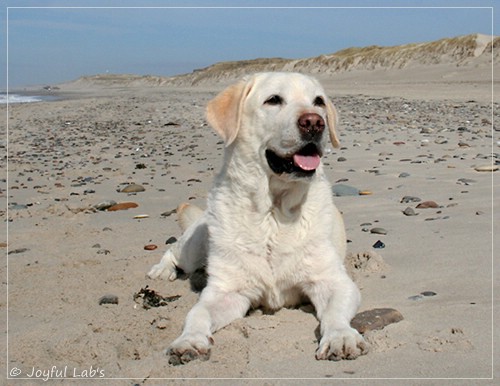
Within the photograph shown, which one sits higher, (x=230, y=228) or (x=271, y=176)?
(x=271, y=176)

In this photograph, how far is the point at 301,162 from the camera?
13.0 ft

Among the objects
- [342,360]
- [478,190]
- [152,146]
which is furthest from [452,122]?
[342,360]

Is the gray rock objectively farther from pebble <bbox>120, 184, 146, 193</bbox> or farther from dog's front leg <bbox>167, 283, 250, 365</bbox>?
pebble <bbox>120, 184, 146, 193</bbox>

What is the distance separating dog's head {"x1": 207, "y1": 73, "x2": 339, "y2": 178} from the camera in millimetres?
3912

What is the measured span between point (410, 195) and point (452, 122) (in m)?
7.56

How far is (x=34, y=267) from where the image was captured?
5.08 m

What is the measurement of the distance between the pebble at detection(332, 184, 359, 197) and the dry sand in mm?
185

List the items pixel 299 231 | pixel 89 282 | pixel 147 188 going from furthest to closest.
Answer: pixel 147 188 → pixel 89 282 → pixel 299 231

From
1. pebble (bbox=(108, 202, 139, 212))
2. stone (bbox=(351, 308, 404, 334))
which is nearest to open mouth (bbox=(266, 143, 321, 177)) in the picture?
stone (bbox=(351, 308, 404, 334))

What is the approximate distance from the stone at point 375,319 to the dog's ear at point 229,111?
142cm

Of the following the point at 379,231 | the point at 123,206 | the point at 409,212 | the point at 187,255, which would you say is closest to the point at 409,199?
the point at 409,212

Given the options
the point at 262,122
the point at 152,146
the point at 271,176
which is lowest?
the point at 152,146

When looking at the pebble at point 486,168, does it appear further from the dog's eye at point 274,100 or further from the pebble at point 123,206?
the dog's eye at point 274,100

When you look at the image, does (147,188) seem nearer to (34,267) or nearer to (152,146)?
(34,267)
